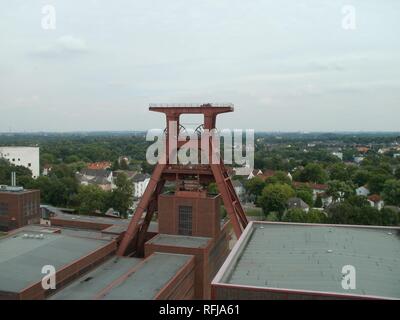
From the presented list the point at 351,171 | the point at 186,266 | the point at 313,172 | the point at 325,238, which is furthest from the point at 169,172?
the point at 351,171

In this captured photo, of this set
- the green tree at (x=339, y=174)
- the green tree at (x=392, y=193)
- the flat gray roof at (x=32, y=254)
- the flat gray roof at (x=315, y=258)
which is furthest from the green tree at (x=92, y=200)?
the green tree at (x=339, y=174)

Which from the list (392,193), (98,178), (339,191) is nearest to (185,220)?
(339,191)

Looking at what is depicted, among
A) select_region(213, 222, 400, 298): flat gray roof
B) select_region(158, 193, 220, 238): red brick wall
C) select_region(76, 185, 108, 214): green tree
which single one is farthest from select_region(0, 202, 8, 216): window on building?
select_region(213, 222, 400, 298): flat gray roof

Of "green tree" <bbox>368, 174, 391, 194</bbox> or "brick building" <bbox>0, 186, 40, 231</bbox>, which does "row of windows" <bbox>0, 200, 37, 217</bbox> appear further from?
"green tree" <bbox>368, 174, 391, 194</bbox>

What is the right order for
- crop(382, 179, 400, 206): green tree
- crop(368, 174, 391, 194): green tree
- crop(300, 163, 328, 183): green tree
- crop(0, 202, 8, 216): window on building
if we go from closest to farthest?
crop(0, 202, 8, 216): window on building → crop(382, 179, 400, 206): green tree → crop(368, 174, 391, 194): green tree → crop(300, 163, 328, 183): green tree

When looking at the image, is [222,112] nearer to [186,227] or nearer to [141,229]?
[186,227]

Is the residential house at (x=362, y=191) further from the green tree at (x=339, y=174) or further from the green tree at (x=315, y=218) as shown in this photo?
the green tree at (x=315, y=218)
